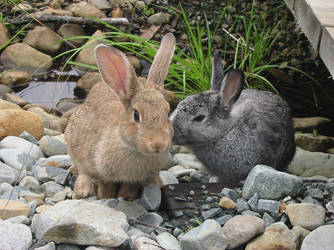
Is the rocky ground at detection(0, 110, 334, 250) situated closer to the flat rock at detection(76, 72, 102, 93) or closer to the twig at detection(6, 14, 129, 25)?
the flat rock at detection(76, 72, 102, 93)

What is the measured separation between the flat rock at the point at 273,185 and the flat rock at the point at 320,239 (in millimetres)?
532

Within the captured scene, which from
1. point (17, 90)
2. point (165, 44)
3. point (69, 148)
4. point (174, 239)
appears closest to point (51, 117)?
point (17, 90)

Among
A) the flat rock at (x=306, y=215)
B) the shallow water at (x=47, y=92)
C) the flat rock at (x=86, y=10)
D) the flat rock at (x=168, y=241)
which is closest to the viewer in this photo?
the flat rock at (x=168, y=241)

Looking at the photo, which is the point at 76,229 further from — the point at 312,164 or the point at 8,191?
the point at 312,164

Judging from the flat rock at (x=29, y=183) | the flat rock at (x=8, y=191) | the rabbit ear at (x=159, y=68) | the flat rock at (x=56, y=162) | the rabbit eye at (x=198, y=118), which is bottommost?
the flat rock at (x=56, y=162)

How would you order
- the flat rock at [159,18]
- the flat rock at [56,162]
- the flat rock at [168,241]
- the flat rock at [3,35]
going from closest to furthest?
the flat rock at [168,241]
the flat rock at [56,162]
the flat rock at [3,35]
the flat rock at [159,18]

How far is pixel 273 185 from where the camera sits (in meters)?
3.99

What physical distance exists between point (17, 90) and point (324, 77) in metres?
3.37

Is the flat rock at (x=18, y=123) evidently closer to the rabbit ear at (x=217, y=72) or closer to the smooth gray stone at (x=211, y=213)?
the rabbit ear at (x=217, y=72)

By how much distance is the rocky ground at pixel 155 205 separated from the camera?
3.45 metres

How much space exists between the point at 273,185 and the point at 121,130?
3.51ft

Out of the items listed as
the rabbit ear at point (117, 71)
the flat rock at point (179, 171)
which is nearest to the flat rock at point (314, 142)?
the flat rock at point (179, 171)

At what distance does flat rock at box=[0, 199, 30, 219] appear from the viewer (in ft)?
12.5

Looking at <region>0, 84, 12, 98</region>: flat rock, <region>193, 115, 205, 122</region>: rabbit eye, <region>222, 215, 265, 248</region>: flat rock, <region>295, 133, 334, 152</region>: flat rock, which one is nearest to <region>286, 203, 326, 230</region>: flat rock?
<region>222, 215, 265, 248</region>: flat rock
